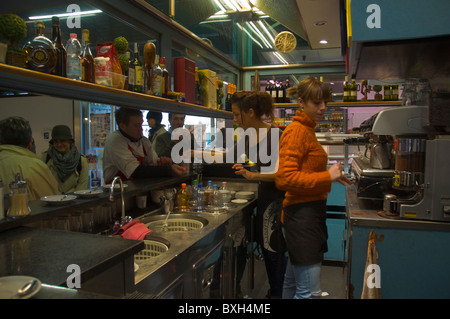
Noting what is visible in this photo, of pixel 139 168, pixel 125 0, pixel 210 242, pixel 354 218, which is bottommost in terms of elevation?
pixel 210 242

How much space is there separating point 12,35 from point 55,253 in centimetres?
90

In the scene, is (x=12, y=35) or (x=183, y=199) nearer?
(x=12, y=35)

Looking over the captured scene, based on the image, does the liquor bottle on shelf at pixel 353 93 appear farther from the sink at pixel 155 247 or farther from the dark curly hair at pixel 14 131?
the dark curly hair at pixel 14 131

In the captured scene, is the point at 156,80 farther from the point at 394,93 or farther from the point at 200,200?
the point at 394,93

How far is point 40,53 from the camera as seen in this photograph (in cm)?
145

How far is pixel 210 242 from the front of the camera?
207 cm

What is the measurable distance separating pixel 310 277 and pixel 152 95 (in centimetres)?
157

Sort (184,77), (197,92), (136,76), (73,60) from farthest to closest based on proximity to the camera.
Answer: (197,92)
(184,77)
(136,76)
(73,60)

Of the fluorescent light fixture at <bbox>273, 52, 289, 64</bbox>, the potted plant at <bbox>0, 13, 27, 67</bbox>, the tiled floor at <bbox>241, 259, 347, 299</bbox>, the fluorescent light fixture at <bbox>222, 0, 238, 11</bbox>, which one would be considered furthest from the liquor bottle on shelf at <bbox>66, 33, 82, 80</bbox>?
the fluorescent light fixture at <bbox>273, 52, 289, 64</bbox>

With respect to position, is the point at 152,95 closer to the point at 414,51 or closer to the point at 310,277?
the point at 310,277

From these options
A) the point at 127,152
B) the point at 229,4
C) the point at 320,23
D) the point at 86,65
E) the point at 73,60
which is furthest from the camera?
the point at 229,4

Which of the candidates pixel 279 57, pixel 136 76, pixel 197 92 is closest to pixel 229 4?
pixel 279 57
